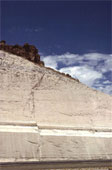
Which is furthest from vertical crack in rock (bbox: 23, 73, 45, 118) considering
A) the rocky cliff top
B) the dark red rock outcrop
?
the dark red rock outcrop

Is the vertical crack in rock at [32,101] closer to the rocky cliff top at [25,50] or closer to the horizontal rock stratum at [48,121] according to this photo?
the horizontal rock stratum at [48,121]

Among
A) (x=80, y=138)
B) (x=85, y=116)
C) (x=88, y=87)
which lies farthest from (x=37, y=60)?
(x=80, y=138)

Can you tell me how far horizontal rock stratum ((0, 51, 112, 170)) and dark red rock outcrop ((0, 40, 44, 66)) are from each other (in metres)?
1.21

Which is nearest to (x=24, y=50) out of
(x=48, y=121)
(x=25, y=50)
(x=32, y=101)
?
(x=25, y=50)

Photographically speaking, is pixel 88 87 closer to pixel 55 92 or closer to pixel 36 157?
pixel 55 92

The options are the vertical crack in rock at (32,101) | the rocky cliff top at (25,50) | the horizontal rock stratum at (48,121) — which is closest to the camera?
the horizontal rock stratum at (48,121)

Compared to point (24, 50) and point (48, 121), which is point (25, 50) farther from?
point (48, 121)

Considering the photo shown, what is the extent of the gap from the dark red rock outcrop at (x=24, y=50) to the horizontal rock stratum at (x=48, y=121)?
1211mm

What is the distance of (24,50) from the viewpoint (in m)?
5.66

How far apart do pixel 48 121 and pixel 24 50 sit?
2.96 meters

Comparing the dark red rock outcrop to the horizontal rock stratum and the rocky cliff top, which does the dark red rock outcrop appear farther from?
the horizontal rock stratum

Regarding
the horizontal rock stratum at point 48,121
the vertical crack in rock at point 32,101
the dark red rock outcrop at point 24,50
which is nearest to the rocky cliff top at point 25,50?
the dark red rock outcrop at point 24,50

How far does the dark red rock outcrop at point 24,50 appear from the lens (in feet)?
17.8

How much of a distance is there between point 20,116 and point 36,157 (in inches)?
26.9
